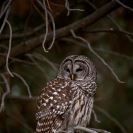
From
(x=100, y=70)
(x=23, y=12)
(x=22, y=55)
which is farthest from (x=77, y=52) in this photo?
(x=22, y=55)

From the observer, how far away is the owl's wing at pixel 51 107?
22.9ft

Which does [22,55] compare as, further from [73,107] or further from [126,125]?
[126,125]

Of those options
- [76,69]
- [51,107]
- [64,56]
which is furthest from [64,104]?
[64,56]

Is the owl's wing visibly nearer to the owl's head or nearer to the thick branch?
the owl's head

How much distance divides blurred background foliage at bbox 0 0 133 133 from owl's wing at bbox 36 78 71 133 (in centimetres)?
44

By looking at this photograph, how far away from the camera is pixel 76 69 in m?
7.64

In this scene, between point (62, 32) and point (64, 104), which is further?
point (62, 32)

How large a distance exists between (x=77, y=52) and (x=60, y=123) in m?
2.38

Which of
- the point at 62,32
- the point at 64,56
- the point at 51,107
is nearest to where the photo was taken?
the point at 51,107

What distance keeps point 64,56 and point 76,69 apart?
1.70 meters

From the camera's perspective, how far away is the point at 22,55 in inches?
304

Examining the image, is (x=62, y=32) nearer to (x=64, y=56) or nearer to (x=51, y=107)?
(x=51, y=107)

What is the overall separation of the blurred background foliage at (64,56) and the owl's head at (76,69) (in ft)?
0.37

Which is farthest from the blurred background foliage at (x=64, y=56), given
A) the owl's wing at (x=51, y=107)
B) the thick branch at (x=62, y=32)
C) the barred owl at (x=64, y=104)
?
the owl's wing at (x=51, y=107)
